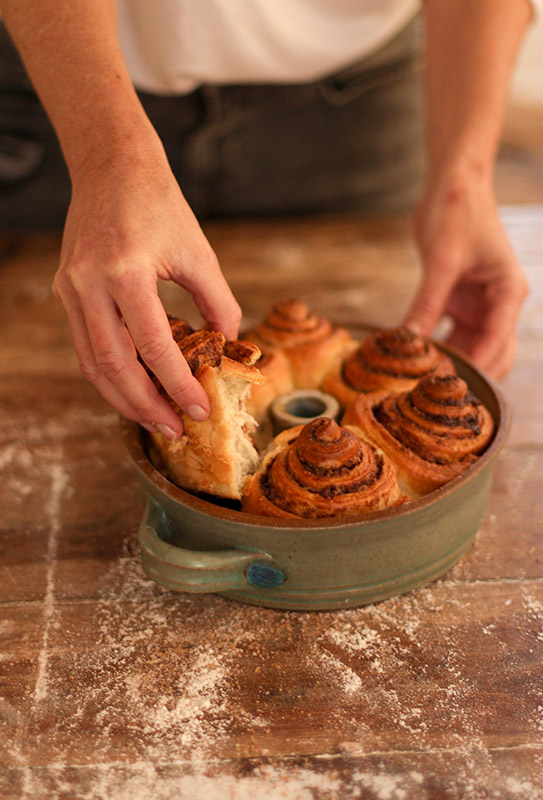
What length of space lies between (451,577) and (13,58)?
179 centimetres

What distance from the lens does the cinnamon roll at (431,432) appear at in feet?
3.59

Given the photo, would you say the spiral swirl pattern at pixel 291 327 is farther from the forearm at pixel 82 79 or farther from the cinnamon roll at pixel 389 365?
the forearm at pixel 82 79

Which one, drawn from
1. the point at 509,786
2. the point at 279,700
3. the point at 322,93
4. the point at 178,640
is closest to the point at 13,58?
the point at 322,93

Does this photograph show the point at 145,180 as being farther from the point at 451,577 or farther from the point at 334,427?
the point at 451,577

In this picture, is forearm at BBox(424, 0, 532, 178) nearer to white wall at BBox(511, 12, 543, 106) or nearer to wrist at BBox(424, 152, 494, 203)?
wrist at BBox(424, 152, 494, 203)

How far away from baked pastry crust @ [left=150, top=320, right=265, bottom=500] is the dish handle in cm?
11

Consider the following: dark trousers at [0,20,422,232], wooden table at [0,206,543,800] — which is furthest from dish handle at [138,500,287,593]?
dark trousers at [0,20,422,232]

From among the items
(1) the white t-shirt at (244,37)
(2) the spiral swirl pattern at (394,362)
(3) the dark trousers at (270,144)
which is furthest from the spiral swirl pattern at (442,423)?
(3) the dark trousers at (270,144)

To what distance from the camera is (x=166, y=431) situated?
1088 mm

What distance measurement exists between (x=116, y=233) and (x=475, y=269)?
0.96m

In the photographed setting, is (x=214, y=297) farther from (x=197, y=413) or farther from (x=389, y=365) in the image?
(x=389, y=365)

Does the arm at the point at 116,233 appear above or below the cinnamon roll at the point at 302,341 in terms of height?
above

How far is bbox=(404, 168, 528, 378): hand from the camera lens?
159cm

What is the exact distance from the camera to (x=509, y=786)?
87 centimetres
